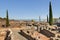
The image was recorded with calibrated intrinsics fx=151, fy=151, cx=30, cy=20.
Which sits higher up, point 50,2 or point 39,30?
point 50,2

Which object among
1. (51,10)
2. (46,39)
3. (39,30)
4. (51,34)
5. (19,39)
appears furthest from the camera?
(51,10)

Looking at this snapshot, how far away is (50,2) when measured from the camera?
48.5 meters

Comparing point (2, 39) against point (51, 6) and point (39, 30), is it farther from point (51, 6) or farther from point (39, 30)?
point (51, 6)

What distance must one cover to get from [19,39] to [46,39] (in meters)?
4.77

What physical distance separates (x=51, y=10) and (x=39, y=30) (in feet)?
60.1

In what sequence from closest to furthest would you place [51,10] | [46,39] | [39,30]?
1. [46,39]
2. [39,30]
3. [51,10]

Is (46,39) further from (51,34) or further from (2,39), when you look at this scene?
(2,39)

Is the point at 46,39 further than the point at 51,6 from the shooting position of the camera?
No

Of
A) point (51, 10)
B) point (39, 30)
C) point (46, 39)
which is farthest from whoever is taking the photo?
point (51, 10)

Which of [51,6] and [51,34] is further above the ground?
[51,6]

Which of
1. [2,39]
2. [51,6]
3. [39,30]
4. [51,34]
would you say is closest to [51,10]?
[51,6]

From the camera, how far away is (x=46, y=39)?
22.7m

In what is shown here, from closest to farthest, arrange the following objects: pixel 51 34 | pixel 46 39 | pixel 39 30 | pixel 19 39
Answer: pixel 19 39 < pixel 46 39 < pixel 51 34 < pixel 39 30

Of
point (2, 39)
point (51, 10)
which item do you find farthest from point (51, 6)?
point (2, 39)
